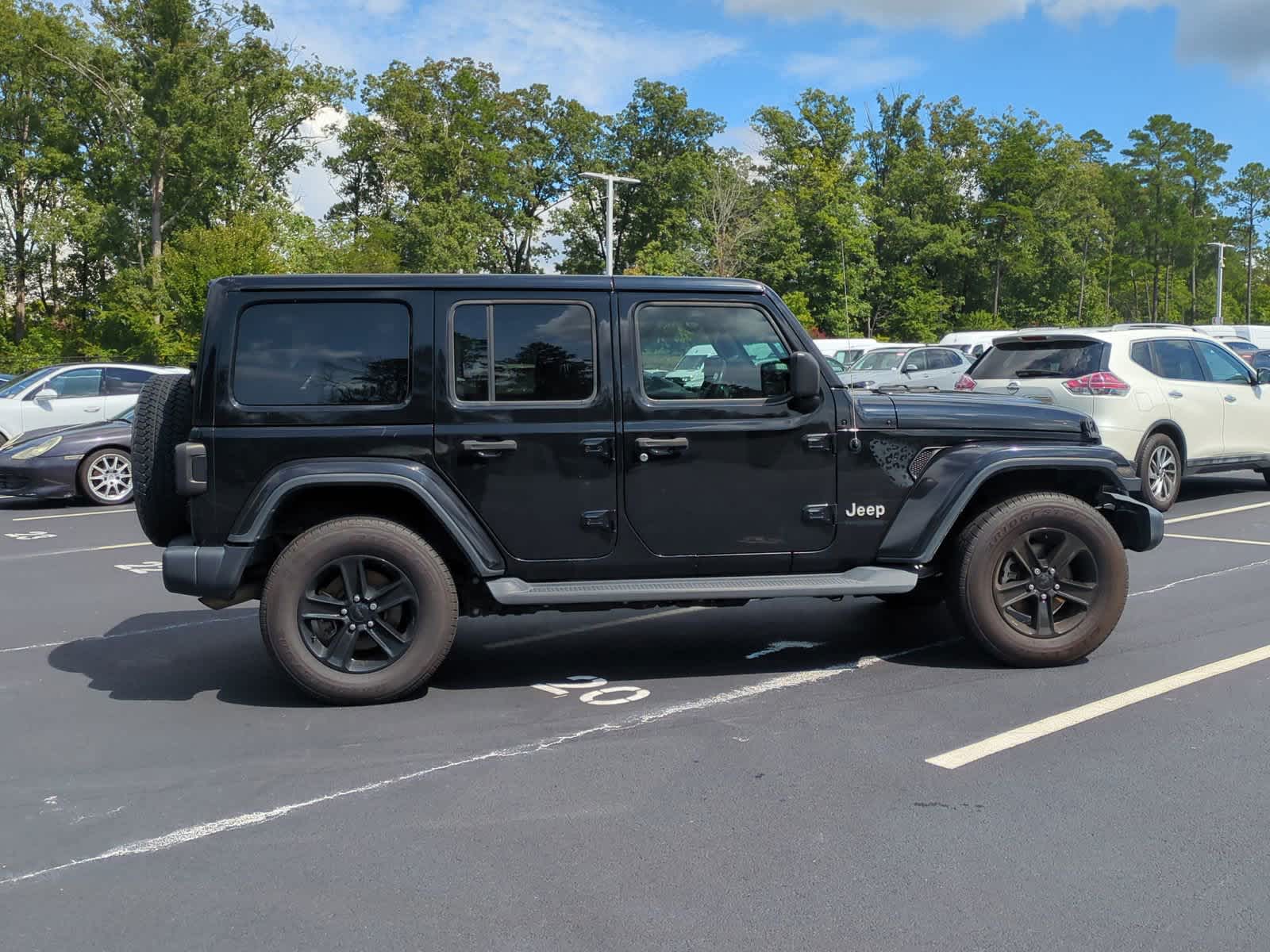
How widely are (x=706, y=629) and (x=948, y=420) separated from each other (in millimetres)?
1959

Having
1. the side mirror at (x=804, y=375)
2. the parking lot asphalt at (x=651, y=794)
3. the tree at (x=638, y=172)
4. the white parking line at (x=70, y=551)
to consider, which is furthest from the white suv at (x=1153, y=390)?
the tree at (x=638, y=172)

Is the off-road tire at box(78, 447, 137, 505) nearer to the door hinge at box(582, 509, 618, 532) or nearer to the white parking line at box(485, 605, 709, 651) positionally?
the white parking line at box(485, 605, 709, 651)

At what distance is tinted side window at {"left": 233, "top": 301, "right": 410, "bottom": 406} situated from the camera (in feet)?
17.5

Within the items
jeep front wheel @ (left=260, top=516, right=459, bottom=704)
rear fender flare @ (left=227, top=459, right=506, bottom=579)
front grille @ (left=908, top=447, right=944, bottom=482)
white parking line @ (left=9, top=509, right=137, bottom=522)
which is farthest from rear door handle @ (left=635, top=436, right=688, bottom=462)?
white parking line @ (left=9, top=509, right=137, bottom=522)

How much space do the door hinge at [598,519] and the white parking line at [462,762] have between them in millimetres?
857

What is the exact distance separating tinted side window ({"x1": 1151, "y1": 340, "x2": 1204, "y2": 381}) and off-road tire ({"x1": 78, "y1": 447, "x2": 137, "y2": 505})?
36.4 feet

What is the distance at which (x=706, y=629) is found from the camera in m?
6.94

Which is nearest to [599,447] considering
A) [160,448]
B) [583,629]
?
[583,629]

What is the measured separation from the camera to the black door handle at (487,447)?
5.35 meters

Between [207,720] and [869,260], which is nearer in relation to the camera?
[207,720]

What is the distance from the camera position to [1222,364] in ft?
40.7

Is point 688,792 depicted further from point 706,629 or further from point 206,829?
point 706,629

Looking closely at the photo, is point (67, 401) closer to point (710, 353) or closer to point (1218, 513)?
point (710, 353)

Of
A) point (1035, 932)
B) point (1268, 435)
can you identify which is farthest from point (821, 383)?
point (1268, 435)
